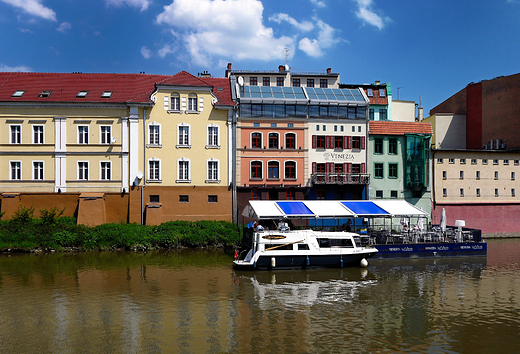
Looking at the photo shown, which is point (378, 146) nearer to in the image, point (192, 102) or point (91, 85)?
point (192, 102)

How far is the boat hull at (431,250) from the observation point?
94.7 ft

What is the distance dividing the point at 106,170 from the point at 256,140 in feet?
46.8

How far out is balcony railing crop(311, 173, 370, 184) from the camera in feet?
127

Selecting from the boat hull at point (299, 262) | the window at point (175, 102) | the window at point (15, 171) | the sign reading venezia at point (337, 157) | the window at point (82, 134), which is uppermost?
the window at point (175, 102)

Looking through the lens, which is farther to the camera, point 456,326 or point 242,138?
point 242,138

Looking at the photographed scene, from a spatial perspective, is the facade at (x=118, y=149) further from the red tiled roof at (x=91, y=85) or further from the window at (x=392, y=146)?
the window at (x=392, y=146)

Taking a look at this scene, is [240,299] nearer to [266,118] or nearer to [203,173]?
[203,173]

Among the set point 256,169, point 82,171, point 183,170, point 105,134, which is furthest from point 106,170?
point 256,169

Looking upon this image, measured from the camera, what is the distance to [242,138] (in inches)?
1519

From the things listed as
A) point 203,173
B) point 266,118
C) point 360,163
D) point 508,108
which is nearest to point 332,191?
point 360,163

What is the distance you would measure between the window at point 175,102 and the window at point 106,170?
25.7 ft

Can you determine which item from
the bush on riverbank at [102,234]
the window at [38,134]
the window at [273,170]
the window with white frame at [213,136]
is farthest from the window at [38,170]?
the window at [273,170]

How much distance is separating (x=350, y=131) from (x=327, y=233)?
16210 millimetres

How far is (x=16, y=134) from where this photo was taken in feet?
120
